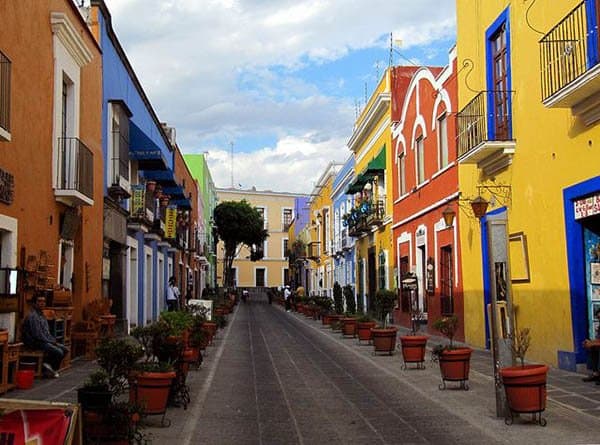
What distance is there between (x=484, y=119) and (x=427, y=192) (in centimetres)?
641

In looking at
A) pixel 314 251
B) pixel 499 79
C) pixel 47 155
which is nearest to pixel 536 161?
pixel 499 79

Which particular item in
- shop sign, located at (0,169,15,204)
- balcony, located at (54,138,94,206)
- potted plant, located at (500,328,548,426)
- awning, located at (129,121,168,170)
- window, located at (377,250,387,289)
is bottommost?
potted plant, located at (500,328,548,426)

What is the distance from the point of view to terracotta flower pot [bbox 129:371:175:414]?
784 centimetres

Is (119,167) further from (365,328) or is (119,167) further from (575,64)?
(575,64)

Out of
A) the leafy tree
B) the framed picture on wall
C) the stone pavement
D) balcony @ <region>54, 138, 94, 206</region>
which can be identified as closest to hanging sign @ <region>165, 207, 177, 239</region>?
balcony @ <region>54, 138, 94, 206</region>

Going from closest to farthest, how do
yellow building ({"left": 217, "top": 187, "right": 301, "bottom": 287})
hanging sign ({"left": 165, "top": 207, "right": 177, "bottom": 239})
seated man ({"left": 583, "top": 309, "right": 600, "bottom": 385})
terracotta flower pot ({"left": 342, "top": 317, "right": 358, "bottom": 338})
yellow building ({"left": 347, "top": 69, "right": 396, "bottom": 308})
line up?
seated man ({"left": 583, "top": 309, "right": 600, "bottom": 385})
terracotta flower pot ({"left": 342, "top": 317, "right": 358, "bottom": 338})
yellow building ({"left": 347, "top": 69, "right": 396, "bottom": 308})
hanging sign ({"left": 165, "top": 207, "right": 177, "bottom": 239})
yellow building ({"left": 217, "top": 187, "right": 301, "bottom": 287})

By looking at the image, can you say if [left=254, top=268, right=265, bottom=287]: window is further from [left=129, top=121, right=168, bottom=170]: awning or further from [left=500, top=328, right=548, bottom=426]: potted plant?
[left=500, top=328, right=548, bottom=426]: potted plant

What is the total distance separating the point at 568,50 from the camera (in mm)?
11031

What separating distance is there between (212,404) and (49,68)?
6.72m

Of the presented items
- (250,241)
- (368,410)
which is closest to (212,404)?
(368,410)

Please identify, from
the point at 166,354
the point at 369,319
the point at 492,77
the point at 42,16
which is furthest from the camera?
the point at 369,319

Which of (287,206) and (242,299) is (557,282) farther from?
(287,206)

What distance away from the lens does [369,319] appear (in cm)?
1980

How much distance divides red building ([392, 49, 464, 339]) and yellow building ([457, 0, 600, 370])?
5.06ft
